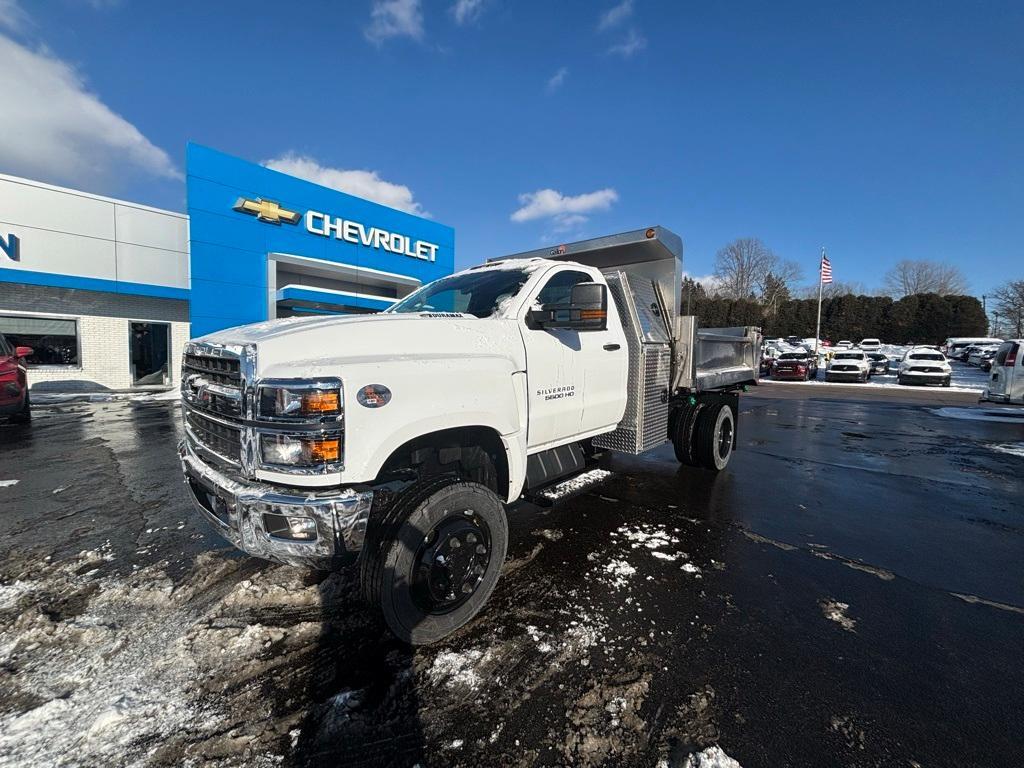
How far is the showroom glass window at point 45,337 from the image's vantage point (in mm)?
14508

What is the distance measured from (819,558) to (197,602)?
14.3 feet

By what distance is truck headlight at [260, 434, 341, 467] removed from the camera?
2.16m

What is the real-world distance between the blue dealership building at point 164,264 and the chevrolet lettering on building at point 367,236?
63 millimetres

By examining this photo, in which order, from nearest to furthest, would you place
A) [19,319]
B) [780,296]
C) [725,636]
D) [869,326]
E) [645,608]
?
[725,636]
[645,608]
[19,319]
[869,326]
[780,296]

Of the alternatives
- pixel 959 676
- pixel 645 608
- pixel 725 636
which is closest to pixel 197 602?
pixel 645 608

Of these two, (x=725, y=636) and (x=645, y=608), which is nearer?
(x=725, y=636)

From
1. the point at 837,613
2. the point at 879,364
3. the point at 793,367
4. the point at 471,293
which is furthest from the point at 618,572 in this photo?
the point at 879,364

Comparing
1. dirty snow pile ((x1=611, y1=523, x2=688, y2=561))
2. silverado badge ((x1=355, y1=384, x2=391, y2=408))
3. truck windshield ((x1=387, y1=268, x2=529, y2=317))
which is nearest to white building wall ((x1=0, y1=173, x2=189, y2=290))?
truck windshield ((x1=387, y1=268, x2=529, y2=317))

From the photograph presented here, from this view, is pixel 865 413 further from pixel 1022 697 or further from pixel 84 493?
pixel 84 493

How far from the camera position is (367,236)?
21484mm

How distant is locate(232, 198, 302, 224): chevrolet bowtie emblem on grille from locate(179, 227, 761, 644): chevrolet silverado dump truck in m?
17.5

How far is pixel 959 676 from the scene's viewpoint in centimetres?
235

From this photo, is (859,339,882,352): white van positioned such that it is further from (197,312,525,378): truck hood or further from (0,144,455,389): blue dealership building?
(197,312,525,378): truck hood

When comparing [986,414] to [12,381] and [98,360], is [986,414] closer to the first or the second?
[12,381]
